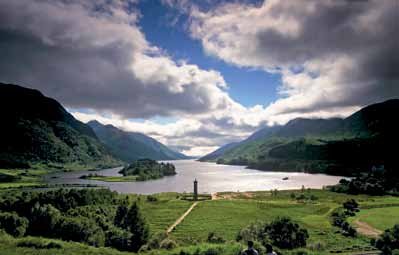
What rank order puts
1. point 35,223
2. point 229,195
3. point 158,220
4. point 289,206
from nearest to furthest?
point 35,223 < point 158,220 < point 289,206 < point 229,195

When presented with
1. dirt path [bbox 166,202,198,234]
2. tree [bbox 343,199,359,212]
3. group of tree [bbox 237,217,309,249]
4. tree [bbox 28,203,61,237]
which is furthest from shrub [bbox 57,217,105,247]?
tree [bbox 343,199,359,212]

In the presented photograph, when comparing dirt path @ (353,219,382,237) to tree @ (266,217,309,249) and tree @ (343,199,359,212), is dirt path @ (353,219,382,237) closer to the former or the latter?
tree @ (343,199,359,212)

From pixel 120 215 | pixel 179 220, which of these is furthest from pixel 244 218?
pixel 120 215

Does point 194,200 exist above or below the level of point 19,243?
below

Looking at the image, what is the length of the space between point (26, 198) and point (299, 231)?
80.3 m

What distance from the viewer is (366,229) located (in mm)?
90938

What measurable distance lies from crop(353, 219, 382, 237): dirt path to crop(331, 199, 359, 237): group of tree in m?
3.01

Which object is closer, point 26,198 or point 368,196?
point 26,198

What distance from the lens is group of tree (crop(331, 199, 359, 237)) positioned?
3293 inches

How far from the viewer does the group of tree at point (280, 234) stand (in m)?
65.1

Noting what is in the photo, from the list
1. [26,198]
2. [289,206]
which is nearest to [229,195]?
[289,206]

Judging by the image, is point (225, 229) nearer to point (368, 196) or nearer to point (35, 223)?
point (35, 223)

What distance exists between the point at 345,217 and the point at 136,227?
6914cm

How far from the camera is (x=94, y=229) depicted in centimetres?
6606
